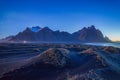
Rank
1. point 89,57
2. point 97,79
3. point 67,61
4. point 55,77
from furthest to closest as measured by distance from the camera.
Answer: point 89,57
point 67,61
point 55,77
point 97,79

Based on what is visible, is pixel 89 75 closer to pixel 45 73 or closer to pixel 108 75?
pixel 108 75

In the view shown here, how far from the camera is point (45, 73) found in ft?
62.6

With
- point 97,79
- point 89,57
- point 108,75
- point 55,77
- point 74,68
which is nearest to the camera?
point 97,79

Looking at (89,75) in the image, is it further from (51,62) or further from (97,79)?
(51,62)

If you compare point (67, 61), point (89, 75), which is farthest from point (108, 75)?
point (67, 61)

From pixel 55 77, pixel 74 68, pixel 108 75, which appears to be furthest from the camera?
pixel 74 68

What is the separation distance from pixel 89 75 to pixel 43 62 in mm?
6983

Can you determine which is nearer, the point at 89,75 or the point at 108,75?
the point at 89,75

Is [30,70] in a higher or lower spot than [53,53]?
lower

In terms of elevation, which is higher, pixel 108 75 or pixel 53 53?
pixel 53 53

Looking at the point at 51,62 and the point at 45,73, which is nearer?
the point at 45,73

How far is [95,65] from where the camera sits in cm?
2238

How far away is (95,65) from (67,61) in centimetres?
391

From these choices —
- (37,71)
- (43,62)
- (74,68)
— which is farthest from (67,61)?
(37,71)
